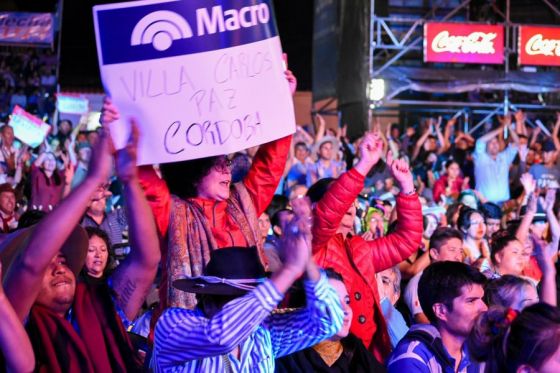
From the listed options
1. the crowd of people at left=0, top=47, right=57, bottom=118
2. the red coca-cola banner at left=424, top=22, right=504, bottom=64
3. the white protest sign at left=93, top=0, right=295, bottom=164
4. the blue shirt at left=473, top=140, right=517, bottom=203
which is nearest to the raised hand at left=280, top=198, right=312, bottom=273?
the white protest sign at left=93, top=0, right=295, bottom=164

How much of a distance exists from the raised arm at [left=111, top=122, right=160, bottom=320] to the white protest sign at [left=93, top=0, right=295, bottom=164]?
72 centimetres

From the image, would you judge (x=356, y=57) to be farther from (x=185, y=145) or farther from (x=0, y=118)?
(x=185, y=145)

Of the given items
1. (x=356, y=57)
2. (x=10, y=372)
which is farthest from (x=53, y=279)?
(x=356, y=57)

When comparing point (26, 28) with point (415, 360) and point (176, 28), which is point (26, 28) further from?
point (415, 360)

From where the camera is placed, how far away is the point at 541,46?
681 inches

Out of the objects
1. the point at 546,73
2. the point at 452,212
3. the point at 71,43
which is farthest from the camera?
the point at 71,43

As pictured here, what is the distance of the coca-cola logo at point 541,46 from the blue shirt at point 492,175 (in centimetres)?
486

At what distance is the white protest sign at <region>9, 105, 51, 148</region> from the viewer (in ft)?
38.2

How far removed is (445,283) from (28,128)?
334 inches

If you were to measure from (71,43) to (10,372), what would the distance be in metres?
27.3

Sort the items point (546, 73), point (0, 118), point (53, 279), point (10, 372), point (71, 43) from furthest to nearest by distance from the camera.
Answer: point (71, 43), point (546, 73), point (0, 118), point (53, 279), point (10, 372)

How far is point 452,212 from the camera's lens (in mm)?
9781

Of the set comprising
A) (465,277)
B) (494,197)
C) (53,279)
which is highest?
(53,279)

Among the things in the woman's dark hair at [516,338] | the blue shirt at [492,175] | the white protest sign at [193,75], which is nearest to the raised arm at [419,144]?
the blue shirt at [492,175]
